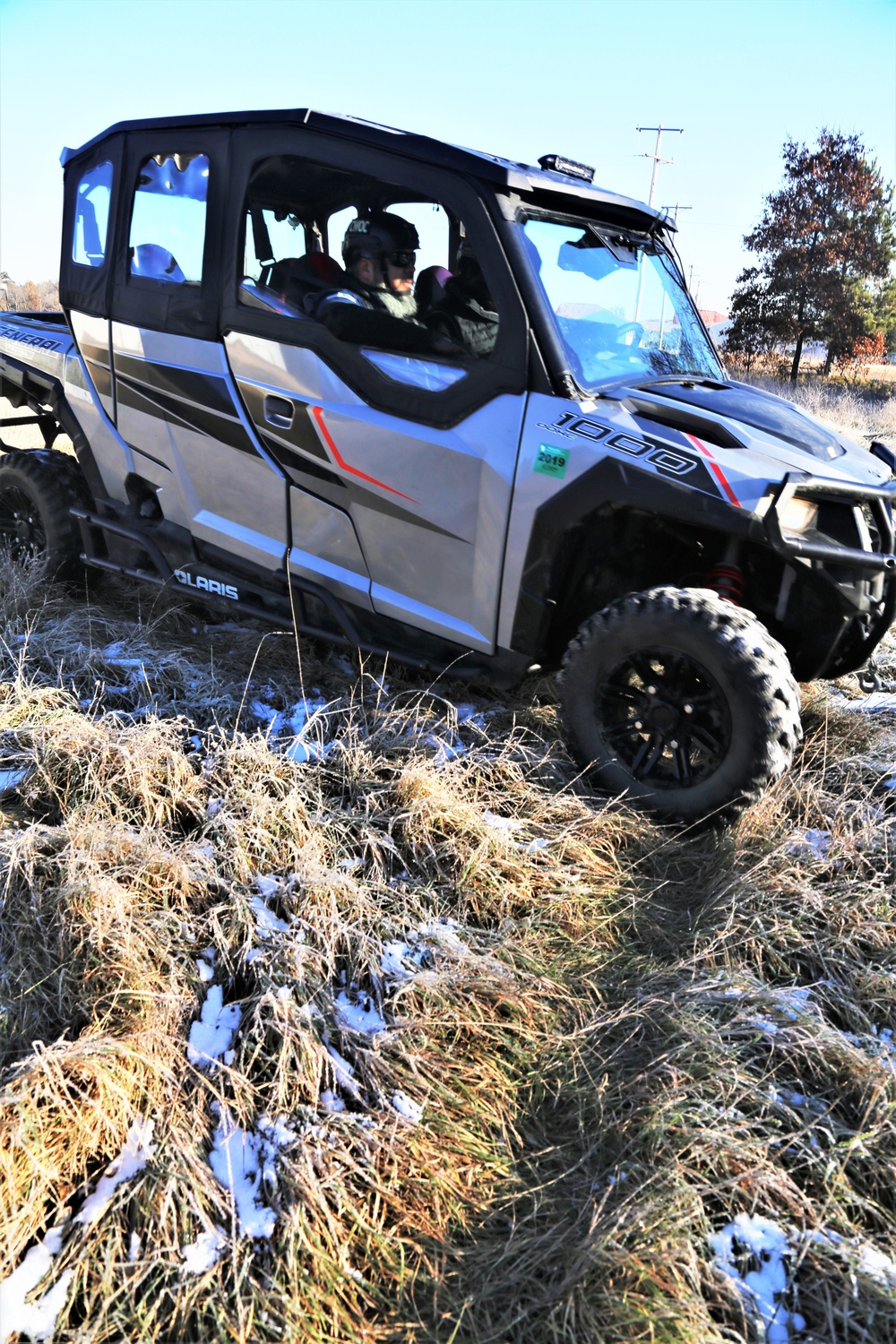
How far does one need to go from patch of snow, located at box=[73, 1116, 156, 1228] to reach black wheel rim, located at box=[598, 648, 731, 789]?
189 cm

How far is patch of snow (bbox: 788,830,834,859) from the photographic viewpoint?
2959mm

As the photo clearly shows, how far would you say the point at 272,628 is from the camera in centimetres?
469

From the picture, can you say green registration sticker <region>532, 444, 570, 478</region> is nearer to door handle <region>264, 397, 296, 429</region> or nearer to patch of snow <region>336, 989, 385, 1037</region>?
door handle <region>264, 397, 296, 429</region>

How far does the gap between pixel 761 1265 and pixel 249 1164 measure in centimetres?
102

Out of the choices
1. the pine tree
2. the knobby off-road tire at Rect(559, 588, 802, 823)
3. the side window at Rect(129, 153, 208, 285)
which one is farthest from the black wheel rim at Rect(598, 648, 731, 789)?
the pine tree

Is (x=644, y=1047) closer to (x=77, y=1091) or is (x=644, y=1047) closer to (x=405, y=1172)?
(x=405, y=1172)

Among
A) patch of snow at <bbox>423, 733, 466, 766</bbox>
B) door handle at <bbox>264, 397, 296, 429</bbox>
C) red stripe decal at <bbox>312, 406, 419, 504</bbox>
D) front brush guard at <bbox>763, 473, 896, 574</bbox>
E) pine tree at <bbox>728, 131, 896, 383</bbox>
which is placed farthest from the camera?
pine tree at <bbox>728, 131, 896, 383</bbox>

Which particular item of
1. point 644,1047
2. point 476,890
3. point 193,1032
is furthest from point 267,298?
point 644,1047

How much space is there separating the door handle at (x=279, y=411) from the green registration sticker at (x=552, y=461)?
103 centimetres

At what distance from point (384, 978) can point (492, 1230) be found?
677 mm

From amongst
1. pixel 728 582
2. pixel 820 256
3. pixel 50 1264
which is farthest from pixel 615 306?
pixel 820 256

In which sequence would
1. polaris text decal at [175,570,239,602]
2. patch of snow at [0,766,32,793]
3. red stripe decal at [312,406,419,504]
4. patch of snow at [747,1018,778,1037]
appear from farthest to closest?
polaris text decal at [175,570,239,602] → red stripe decal at [312,406,419,504] → patch of snow at [0,766,32,793] → patch of snow at [747,1018,778,1037]

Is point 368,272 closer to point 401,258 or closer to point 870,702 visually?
point 401,258

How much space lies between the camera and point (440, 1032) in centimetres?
232
